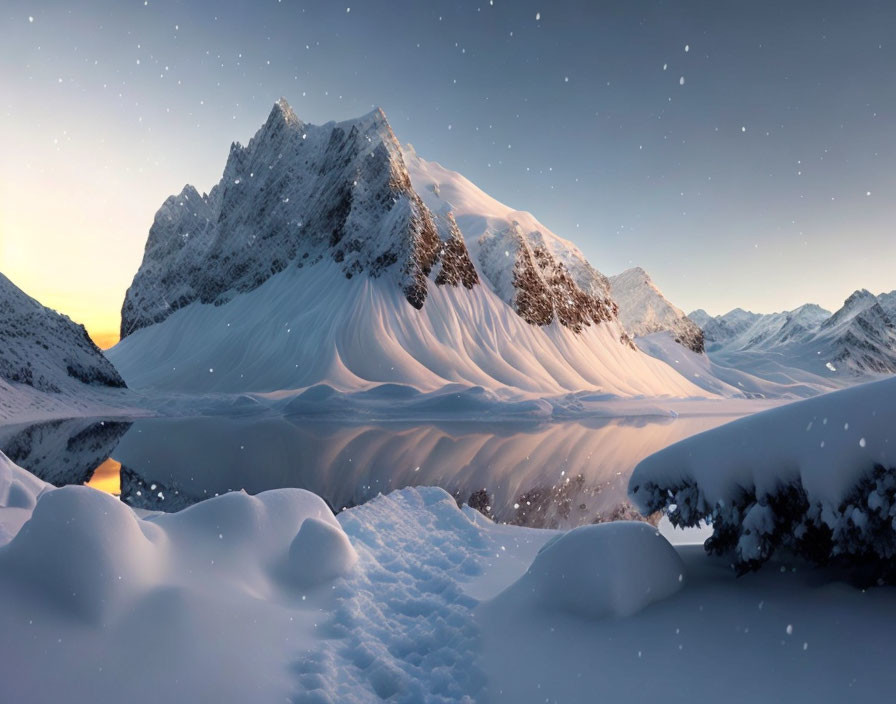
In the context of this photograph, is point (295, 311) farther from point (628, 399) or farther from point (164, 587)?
point (164, 587)

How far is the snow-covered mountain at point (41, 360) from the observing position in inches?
1844

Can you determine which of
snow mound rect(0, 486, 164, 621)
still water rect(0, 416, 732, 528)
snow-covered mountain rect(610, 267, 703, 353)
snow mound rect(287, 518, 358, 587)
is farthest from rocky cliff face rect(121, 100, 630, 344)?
snow mound rect(0, 486, 164, 621)

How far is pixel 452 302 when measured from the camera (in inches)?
3524

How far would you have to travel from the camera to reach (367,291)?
83438 millimetres

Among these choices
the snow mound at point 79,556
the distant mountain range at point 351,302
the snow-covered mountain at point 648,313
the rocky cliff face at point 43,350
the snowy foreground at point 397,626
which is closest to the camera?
the snowy foreground at point 397,626

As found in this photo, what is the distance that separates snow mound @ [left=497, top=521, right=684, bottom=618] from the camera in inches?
165

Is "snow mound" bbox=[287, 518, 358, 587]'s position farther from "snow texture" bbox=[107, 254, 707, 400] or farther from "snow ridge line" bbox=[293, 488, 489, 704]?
"snow texture" bbox=[107, 254, 707, 400]

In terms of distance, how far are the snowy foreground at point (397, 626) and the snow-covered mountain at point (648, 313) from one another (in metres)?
146

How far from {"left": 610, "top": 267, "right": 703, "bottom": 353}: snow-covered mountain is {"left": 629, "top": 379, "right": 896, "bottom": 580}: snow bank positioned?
146307mm

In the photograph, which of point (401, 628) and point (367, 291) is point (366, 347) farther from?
point (401, 628)

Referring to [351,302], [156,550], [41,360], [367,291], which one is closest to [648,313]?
[367,291]

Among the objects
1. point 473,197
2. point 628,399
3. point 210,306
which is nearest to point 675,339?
point 473,197

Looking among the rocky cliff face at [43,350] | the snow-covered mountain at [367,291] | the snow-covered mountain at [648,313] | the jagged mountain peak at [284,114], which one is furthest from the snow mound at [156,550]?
the snow-covered mountain at [648,313]

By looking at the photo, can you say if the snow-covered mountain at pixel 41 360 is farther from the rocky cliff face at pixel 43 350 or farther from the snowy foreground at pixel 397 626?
the snowy foreground at pixel 397 626
